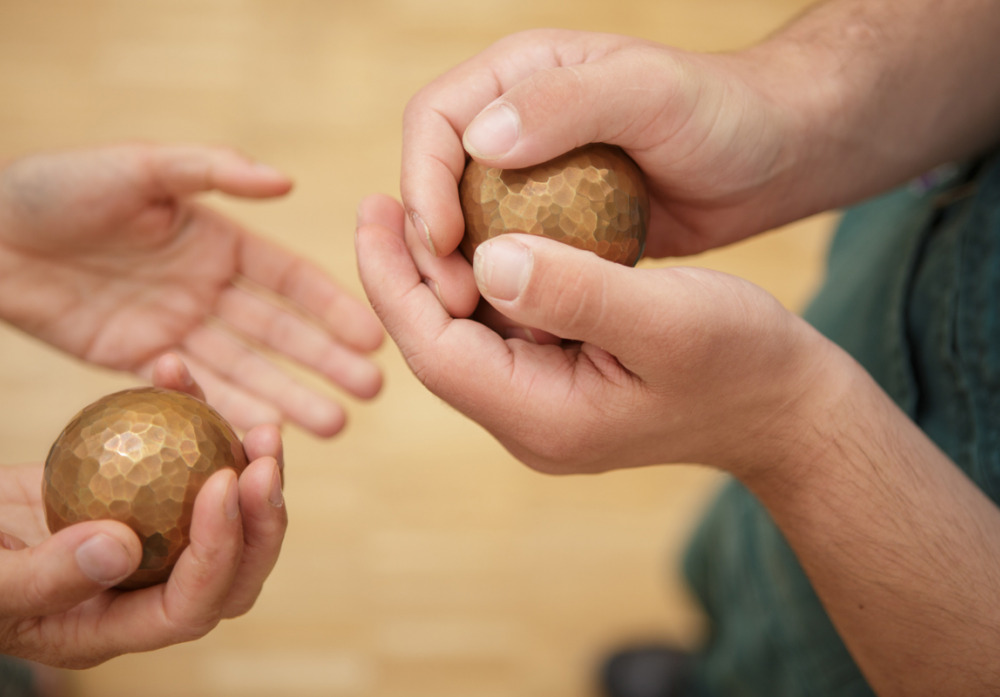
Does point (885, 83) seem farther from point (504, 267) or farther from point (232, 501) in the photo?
point (232, 501)

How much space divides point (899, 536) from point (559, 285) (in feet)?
1.36

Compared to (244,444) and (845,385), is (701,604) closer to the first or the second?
(845,385)

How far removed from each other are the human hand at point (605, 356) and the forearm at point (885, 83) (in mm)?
293

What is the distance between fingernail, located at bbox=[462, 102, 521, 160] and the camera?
2.19ft

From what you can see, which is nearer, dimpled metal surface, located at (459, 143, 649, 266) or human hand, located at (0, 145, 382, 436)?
dimpled metal surface, located at (459, 143, 649, 266)

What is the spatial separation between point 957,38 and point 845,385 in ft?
1.43

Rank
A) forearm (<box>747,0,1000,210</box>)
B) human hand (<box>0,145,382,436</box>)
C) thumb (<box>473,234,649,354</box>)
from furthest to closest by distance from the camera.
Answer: human hand (<box>0,145,382,436</box>) → forearm (<box>747,0,1000,210</box>) → thumb (<box>473,234,649,354</box>)

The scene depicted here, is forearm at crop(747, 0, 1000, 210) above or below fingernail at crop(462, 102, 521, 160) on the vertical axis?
above

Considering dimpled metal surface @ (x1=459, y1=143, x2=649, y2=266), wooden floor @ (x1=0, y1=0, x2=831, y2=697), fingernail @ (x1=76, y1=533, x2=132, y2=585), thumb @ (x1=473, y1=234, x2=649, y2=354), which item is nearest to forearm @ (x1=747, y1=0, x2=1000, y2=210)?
dimpled metal surface @ (x1=459, y1=143, x2=649, y2=266)

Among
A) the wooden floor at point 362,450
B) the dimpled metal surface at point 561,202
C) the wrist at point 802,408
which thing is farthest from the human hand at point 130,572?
the wooden floor at point 362,450

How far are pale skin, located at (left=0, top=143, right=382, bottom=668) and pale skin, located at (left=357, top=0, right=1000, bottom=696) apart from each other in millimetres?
237

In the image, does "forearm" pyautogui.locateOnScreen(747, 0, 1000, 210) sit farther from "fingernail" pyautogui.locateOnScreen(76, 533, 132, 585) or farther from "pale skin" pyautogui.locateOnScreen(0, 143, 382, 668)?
"fingernail" pyautogui.locateOnScreen(76, 533, 132, 585)

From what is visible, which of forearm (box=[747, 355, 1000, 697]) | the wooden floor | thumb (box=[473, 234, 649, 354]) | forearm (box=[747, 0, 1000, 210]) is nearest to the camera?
thumb (box=[473, 234, 649, 354])

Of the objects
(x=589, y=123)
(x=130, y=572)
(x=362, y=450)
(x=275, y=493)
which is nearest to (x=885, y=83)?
(x=589, y=123)
